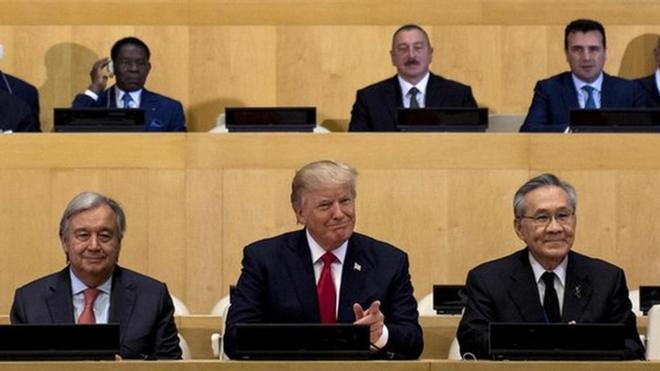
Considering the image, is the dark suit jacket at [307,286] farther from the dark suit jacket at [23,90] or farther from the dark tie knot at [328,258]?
the dark suit jacket at [23,90]

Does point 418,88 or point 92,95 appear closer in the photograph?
point 418,88

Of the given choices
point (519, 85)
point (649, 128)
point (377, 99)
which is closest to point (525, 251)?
point (649, 128)

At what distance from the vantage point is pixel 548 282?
5.74 metres

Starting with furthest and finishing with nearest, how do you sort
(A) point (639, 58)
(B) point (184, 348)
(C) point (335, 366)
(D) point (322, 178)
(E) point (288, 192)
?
(A) point (639, 58), (E) point (288, 192), (B) point (184, 348), (D) point (322, 178), (C) point (335, 366)

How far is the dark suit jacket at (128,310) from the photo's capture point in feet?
18.6

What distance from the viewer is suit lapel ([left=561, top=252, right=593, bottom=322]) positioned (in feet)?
18.6

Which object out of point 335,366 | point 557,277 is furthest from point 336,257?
point 335,366

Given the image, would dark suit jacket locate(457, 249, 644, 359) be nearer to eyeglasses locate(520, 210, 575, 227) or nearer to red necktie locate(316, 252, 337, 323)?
eyeglasses locate(520, 210, 575, 227)

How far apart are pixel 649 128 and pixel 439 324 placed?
6.42 ft

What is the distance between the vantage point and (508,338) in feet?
16.1

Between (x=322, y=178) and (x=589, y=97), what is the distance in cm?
360

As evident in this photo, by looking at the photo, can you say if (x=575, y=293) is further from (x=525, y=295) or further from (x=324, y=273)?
(x=324, y=273)

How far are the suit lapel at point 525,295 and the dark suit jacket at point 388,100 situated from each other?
3130 millimetres

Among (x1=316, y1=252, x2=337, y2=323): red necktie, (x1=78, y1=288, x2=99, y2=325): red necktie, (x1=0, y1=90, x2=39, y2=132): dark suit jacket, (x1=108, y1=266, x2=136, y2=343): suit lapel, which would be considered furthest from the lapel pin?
(x1=0, y1=90, x2=39, y2=132): dark suit jacket
